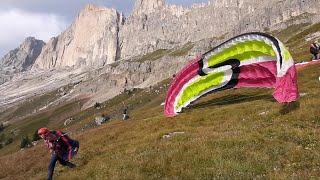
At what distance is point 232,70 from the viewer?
98.1ft

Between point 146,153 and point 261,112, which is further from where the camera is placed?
point 261,112

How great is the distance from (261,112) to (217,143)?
9340 mm

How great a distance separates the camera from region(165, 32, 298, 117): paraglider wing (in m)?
24.6

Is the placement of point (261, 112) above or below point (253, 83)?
below

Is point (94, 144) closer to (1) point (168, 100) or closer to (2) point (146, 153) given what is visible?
(1) point (168, 100)

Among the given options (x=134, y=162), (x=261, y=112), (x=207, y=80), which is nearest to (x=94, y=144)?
(x=207, y=80)

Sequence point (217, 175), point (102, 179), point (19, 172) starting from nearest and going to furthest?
point (217, 175) < point (102, 179) < point (19, 172)

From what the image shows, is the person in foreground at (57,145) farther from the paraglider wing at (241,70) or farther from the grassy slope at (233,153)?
the paraglider wing at (241,70)

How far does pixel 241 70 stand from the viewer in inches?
1158

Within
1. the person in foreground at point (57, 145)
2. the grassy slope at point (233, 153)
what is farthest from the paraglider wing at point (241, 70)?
the person in foreground at point (57, 145)

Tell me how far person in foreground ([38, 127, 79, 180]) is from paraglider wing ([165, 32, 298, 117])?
10.5 m

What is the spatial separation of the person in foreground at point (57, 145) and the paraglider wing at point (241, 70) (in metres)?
10.5

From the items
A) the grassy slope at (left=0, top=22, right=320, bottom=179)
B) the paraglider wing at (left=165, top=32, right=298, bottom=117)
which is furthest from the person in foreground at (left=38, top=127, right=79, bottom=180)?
the paraglider wing at (left=165, top=32, right=298, bottom=117)

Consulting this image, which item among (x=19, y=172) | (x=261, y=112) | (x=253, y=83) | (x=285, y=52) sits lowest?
(x=19, y=172)
